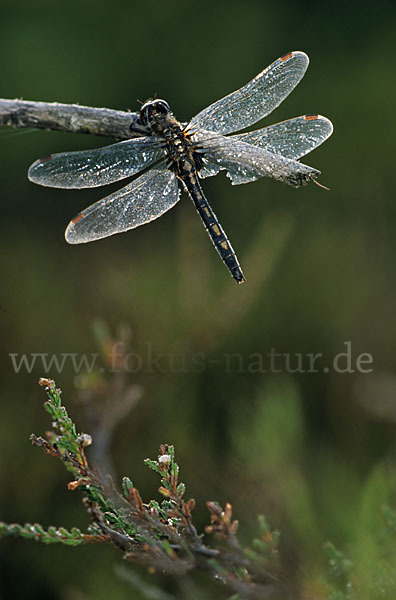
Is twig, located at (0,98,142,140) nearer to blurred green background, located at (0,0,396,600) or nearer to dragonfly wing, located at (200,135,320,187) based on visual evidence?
dragonfly wing, located at (200,135,320,187)

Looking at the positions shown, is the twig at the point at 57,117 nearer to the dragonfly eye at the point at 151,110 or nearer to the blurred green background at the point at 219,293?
the dragonfly eye at the point at 151,110

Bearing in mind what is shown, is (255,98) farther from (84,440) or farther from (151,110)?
(84,440)

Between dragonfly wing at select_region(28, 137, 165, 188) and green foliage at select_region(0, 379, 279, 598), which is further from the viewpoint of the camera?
dragonfly wing at select_region(28, 137, 165, 188)

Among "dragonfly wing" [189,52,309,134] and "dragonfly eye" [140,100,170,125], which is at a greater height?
"dragonfly eye" [140,100,170,125]

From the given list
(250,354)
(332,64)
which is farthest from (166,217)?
(332,64)

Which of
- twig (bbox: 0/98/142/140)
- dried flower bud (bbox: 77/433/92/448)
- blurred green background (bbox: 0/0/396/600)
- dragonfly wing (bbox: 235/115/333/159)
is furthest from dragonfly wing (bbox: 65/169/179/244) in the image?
dried flower bud (bbox: 77/433/92/448)

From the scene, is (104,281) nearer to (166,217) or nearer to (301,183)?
(166,217)

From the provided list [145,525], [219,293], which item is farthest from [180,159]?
[219,293]
